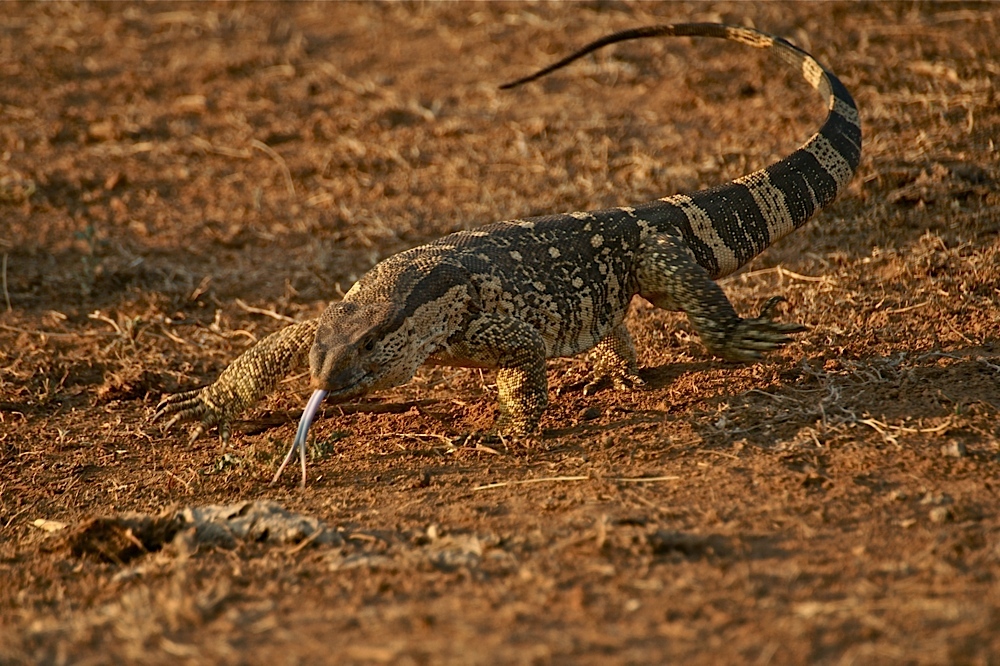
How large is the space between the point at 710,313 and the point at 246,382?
8.43 feet

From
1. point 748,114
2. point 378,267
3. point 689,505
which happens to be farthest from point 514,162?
point 689,505

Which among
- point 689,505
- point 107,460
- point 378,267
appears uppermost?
point 378,267

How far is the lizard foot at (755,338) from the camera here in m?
6.04

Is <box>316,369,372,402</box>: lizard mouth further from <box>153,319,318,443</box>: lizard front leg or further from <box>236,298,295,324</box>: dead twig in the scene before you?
<box>236,298,295,324</box>: dead twig

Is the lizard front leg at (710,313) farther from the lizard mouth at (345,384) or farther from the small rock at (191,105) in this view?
the small rock at (191,105)

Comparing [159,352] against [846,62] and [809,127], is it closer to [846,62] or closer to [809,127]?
[809,127]

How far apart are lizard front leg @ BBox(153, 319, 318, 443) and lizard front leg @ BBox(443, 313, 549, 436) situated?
84cm

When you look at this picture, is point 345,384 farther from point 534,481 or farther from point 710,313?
point 710,313

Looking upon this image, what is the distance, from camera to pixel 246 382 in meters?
5.97

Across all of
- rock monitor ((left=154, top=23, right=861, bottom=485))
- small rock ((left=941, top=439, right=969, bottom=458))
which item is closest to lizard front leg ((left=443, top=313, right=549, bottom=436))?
rock monitor ((left=154, top=23, right=861, bottom=485))

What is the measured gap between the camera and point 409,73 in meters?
12.2

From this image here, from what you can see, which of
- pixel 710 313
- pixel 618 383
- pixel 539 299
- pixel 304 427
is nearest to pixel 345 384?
pixel 304 427

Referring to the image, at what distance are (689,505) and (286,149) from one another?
24.3 ft

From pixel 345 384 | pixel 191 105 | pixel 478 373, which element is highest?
pixel 191 105
